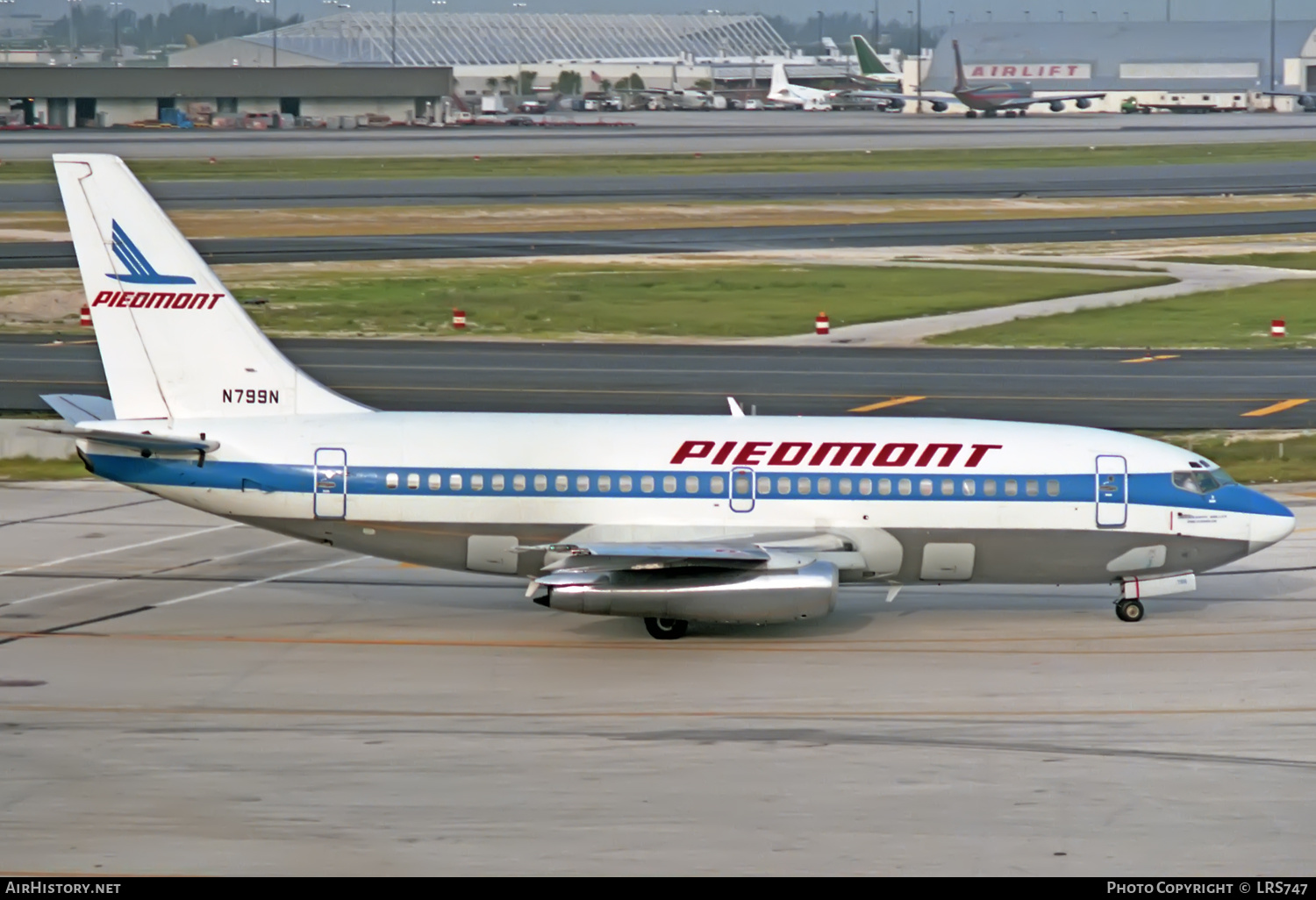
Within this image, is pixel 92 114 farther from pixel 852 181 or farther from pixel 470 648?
pixel 470 648

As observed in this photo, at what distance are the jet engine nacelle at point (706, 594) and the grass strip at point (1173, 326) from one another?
1420 inches

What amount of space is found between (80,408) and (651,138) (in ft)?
446

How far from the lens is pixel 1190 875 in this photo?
18.5 meters

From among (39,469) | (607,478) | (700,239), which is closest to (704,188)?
(700,239)

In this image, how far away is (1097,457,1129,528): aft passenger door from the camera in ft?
96.8

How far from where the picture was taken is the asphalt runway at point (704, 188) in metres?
107

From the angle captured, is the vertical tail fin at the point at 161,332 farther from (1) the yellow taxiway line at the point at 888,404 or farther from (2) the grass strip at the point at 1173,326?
(2) the grass strip at the point at 1173,326

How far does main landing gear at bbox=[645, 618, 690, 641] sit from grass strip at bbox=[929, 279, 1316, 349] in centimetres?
3533

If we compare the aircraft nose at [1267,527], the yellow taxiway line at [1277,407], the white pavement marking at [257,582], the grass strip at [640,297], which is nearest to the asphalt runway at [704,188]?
the grass strip at [640,297]

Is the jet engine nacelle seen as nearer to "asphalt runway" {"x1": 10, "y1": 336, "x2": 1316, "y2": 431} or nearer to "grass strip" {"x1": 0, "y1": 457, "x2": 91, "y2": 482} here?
"grass strip" {"x1": 0, "y1": 457, "x2": 91, "y2": 482}

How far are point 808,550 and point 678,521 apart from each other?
2.28m

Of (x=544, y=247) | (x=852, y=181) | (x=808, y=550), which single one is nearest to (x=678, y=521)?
(x=808, y=550)

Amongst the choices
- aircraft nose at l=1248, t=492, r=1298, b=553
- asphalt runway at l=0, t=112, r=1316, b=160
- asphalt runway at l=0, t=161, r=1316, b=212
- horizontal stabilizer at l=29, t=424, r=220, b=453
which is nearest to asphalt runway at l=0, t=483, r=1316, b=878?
aircraft nose at l=1248, t=492, r=1298, b=553

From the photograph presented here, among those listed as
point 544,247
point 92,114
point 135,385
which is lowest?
point 135,385
